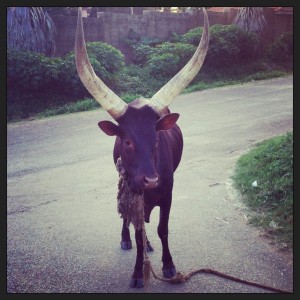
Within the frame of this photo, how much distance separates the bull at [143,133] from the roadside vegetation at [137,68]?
8.27 meters

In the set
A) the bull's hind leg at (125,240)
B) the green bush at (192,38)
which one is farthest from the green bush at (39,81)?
the bull's hind leg at (125,240)

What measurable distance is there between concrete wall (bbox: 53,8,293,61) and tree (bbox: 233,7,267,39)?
54 centimetres

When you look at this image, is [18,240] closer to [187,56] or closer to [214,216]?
[214,216]

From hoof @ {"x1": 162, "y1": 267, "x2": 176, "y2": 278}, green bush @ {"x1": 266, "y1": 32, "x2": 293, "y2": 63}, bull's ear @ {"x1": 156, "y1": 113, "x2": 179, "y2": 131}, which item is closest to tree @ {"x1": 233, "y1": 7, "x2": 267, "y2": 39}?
green bush @ {"x1": 266, "y1": 32, "x2": 293, "y2": 63}

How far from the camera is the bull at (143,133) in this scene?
3379 millimetres

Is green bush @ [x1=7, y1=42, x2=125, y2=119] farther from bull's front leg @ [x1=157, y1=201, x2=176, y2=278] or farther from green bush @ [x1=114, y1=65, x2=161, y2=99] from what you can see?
bull's front leg @ [x1=157, y1=201, x2=176, y2=278]

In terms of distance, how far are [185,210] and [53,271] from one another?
2.04m

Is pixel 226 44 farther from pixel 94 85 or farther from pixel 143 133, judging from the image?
pixel 143 133

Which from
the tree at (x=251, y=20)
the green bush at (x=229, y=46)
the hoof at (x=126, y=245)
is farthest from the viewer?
the tree at (x=251, y=20)

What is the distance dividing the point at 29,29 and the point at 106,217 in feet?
30.1

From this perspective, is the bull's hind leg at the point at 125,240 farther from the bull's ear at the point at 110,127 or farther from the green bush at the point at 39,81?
the green bush at the point at 39,81

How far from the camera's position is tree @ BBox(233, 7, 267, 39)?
687 inches

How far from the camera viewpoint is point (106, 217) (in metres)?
5.35

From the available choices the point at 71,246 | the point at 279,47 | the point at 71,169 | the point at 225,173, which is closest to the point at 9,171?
the point at 71,169
